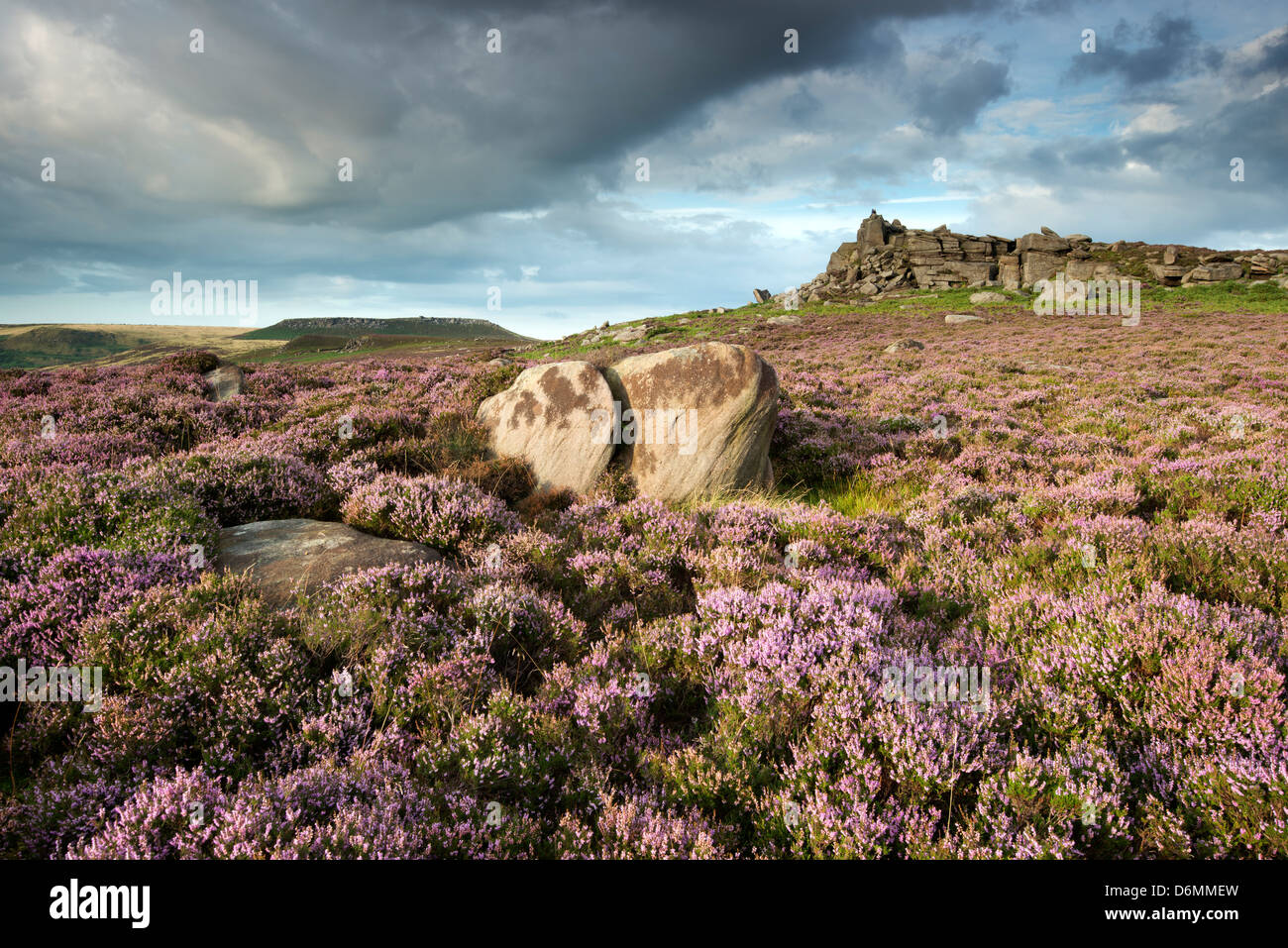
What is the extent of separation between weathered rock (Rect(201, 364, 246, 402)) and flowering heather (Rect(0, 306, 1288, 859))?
19.6ft

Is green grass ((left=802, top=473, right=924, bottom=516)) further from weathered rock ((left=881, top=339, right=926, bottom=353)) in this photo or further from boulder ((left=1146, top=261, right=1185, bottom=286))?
boulder ((left=1146, top=261, right=1185, bottom=286))

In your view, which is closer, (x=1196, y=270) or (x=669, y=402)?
(x=669, y=402)

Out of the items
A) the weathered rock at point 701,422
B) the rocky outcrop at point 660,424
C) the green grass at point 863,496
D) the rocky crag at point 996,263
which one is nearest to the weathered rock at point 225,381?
the rocky outcrop at point 660,424

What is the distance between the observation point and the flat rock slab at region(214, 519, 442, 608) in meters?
4.94

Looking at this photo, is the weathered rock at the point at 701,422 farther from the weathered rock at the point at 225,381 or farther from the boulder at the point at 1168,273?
the boulder at the point at 1168,273

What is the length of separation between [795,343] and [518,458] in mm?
29437

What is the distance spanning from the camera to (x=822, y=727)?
3.42 metres

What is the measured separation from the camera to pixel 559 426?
8.87m

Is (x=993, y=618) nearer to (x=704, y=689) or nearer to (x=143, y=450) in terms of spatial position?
(x=704, y=689)

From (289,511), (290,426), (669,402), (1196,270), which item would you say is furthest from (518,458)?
(1196,270)

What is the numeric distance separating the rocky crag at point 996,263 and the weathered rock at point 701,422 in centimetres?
6436

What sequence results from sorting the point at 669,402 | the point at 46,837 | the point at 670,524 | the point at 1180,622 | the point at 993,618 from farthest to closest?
the point at 669,402
the point at 670,524
the point at 993,618
the point at 1180,622
the point at 46,837
